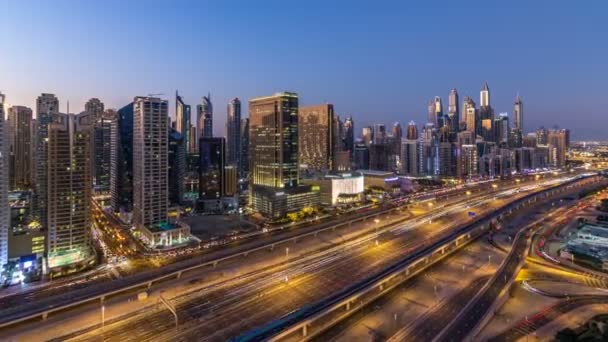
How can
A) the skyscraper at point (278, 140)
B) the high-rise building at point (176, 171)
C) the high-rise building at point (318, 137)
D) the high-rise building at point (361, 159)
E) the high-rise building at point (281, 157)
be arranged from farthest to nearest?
the high-rise building at point (361, 159) → the high-rise building at point (318, 137) → the high-rise building at point (176, 171) → the skyscraper at point (278, 140) → the high-rise building at point (281, 157)

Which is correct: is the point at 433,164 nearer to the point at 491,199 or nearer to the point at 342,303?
the point at 491,199

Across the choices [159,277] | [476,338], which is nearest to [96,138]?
[159,277]

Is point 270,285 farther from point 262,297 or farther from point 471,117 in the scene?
point 471,117

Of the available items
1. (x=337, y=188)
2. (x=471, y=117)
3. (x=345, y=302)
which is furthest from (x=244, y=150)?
(x=471, y=117)

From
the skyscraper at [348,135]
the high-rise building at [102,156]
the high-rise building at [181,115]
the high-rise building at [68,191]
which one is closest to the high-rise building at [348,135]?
the skyscraper at [348,135]

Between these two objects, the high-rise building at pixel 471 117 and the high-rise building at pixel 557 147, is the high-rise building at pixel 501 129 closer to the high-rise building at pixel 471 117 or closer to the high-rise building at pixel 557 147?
the high-rise building at pixel 471 117
